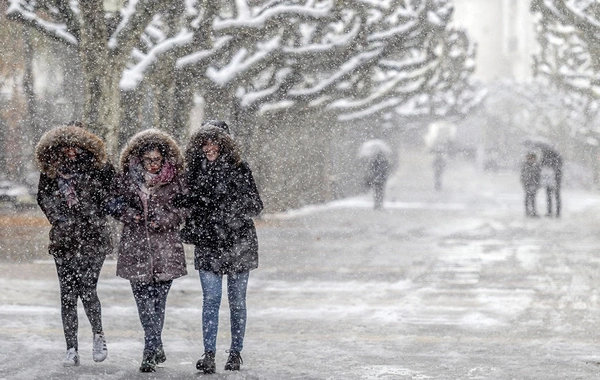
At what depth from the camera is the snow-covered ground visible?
6922 millimetres

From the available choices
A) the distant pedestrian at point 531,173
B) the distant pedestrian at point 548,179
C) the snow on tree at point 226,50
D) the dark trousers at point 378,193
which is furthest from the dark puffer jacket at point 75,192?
the dark trousers at point 378,193

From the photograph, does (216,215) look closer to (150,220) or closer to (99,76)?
(150,220)

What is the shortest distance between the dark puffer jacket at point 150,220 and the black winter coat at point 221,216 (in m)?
0.10

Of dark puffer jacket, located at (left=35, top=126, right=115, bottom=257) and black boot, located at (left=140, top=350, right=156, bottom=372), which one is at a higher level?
dark puffer jacket, located at (left=35, top=126, right=115, bottom=257)

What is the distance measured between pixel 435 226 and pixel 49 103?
32.1 feet

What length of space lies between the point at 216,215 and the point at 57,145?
3.37ft

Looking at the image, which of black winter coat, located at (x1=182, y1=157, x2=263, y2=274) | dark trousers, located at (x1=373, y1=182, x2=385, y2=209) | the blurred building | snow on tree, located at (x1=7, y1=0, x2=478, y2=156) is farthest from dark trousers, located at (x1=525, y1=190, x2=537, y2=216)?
the blurred building

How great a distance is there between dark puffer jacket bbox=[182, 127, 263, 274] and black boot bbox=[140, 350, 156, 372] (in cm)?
59

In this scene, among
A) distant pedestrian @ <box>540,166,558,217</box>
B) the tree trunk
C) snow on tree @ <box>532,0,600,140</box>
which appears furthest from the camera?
distant pedestrian @ <box>540,166,558,217</box>

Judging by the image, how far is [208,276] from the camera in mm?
6555

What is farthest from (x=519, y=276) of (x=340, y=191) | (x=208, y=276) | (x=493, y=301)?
(x=340, y=191)

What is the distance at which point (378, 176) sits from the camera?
2709 centimetres

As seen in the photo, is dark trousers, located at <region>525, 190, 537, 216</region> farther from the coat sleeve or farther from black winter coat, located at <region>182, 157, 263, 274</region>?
the coat sleeve

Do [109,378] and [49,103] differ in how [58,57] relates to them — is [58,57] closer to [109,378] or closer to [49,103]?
[49,103]
